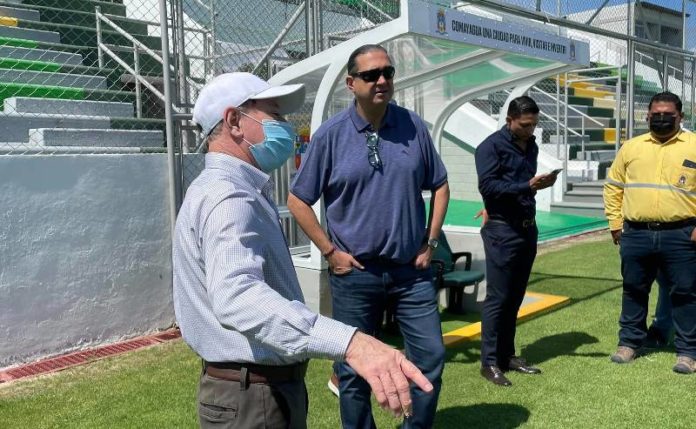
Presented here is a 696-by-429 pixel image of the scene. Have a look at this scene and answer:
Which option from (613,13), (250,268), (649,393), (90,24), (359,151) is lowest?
(649,393)

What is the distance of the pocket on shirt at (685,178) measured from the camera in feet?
Answer: 15.0

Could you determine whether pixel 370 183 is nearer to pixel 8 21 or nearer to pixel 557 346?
pixel 557 346

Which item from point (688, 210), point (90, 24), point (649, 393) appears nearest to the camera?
point (649, 393)

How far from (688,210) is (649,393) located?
4.34 feet

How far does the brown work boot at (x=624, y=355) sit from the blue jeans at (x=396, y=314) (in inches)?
87.2

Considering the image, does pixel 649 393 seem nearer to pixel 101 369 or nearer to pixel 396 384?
pixel 396 384

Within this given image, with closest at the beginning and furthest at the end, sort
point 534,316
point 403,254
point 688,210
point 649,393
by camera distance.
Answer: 1. point 403,254
2. point 649,393
3. point 688,210
4. point 534,316

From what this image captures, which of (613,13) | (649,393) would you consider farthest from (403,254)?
(613,13)

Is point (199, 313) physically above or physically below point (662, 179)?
below

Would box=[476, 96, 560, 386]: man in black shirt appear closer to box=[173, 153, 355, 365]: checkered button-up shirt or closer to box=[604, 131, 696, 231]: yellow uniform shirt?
box=[604, 131, 696, 231]: yellow uniform shirt

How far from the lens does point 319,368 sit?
4.81 meters

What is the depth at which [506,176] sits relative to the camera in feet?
14.2

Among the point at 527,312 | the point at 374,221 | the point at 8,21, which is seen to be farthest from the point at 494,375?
the point at 8,21

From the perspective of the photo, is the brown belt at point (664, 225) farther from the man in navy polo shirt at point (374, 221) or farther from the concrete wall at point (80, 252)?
the concrete wall at point (80, 252)
